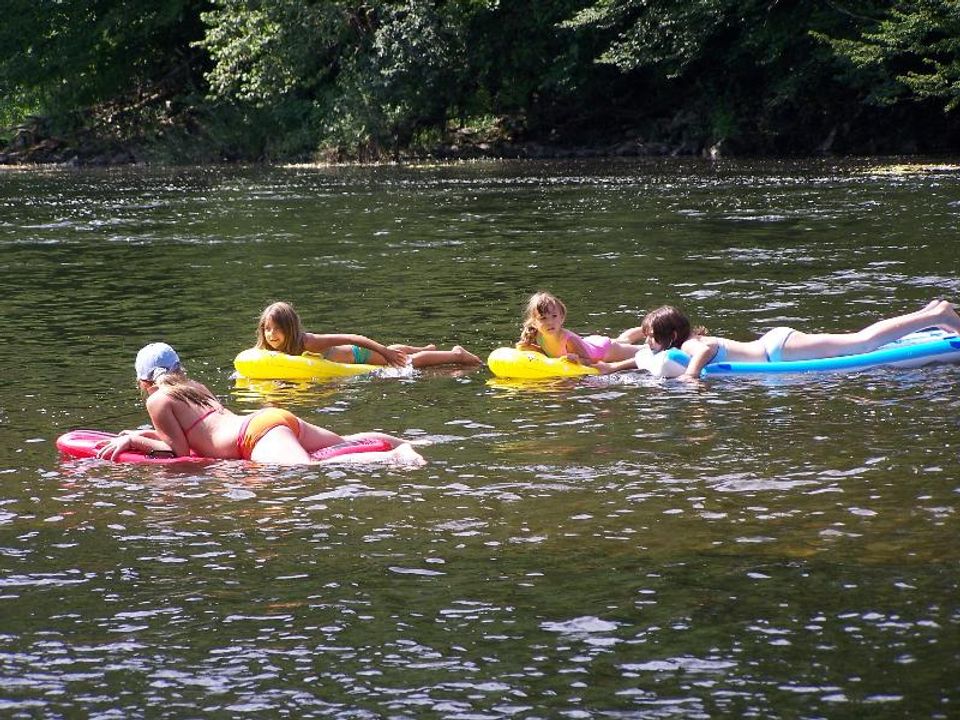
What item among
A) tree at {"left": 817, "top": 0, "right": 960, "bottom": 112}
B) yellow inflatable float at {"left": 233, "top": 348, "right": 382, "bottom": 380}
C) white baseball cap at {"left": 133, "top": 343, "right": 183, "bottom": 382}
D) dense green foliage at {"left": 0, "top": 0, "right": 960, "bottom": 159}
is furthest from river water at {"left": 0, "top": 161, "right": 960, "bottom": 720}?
dense green foliage at {"left": 0, "top": 0, "right": 960, "bottom": 159}

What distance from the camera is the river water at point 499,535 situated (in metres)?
5.03

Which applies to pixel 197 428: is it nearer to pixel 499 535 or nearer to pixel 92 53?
pixel 499 535

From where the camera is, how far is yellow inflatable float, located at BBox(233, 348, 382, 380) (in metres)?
11.0

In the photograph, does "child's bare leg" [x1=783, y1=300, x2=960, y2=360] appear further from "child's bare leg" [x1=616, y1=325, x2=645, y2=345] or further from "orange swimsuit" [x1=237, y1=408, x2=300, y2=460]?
"orange swimsuit" [x1=237, y1=408, x2=300, y2=460]

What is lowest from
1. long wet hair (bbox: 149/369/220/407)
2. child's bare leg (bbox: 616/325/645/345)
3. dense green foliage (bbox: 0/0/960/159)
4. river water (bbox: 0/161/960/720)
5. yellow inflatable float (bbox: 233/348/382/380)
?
river water (bbox: 0/161/960/720)

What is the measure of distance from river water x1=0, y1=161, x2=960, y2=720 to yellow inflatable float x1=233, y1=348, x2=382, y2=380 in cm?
24

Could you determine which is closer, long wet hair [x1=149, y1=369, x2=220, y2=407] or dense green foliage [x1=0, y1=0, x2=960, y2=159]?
long wet hair [x1=149, y1=369, x2=220, y2=407]

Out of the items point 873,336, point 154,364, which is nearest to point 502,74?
point 873,336

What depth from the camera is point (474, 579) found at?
238 inches

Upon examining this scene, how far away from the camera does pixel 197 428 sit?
324 inches

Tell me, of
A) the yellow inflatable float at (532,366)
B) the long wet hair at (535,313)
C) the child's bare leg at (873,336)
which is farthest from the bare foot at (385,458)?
the child's bare leg at (873,336)

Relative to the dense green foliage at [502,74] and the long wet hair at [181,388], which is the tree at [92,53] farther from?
the long wet hair at [181,388]

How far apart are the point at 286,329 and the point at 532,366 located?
6.03 ft

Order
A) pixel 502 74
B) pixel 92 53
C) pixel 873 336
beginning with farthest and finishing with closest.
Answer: pixel 92 53
pixel 502 74
pixel 873 336
